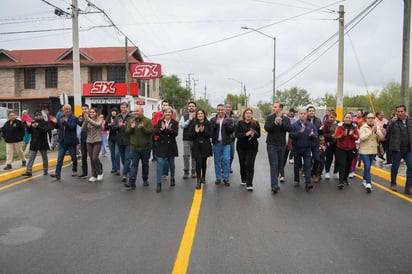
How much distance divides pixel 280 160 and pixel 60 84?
28.1m

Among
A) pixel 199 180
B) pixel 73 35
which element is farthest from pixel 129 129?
pixel 73 35

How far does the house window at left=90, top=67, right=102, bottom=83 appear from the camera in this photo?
31062 mm

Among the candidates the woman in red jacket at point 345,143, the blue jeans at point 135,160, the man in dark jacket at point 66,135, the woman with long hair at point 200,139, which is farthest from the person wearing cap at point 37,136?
the woman in red jacket at point 345,143

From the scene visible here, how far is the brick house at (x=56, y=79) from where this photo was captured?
30261 mm

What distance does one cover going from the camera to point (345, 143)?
7711mm

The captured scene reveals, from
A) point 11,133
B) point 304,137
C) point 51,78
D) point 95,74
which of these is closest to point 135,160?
point 304,137

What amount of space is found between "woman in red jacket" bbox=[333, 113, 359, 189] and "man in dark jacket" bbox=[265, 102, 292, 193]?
1.38 meters

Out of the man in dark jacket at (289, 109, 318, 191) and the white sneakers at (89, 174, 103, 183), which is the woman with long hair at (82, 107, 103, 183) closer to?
the white sneakers at (89, 174, 103, 183)

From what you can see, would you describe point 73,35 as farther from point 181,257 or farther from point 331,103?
point 331,103

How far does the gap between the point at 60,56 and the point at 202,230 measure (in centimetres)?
3047

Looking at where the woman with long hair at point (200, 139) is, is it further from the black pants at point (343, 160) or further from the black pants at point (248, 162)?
the black pants at point (343, 160)

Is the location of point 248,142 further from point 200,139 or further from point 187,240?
point 187,240

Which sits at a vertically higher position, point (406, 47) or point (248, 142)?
point (406, 47)

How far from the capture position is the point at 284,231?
187 inches
